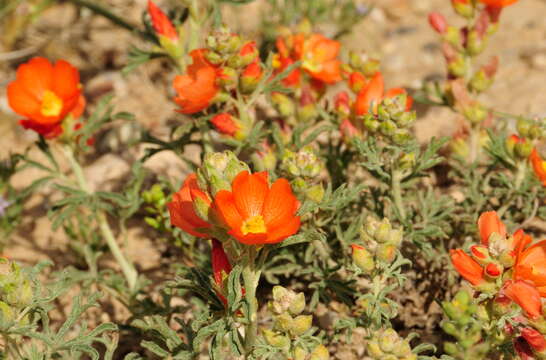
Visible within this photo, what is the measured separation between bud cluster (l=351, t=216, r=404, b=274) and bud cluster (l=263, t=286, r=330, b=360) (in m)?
0.23

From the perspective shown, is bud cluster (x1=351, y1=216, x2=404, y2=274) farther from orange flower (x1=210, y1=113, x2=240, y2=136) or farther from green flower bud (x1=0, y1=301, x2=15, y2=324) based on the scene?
green flower bud (x1=0, y1=301, x2=15, y2=324)

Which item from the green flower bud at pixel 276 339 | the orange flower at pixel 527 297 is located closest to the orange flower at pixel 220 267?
the green flower bud at pixel 276 339

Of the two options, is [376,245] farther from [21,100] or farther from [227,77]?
[21,100]

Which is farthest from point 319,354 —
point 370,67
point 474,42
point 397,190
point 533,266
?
point 474,42

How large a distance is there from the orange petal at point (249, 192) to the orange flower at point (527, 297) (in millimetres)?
700

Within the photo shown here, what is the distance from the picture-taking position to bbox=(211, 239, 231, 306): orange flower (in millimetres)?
1930

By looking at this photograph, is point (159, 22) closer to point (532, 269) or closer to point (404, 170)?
point (404, 170)

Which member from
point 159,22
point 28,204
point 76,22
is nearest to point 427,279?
point 159,22

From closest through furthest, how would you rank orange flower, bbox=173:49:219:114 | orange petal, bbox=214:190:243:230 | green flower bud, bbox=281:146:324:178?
orange petal, bbox=214:190:243:230 → green flower bud, bbox=281:146:324:178 → orange flower, bbox=173:49:219:114

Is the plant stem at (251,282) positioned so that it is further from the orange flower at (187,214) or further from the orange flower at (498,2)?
the orange flower at (498,2)

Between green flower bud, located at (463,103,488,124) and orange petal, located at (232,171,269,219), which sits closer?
orange petal, located at (232,171,269,219)

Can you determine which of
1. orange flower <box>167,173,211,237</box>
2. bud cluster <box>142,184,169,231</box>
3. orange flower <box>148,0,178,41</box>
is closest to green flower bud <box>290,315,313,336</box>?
orange flower <box>167,173,211,237</box>

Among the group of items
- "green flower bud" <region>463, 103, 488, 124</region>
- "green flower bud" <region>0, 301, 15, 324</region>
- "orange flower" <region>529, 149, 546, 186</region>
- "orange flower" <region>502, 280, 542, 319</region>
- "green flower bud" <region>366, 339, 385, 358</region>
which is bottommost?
"green flower bud" <region>463, 103, 488, 124</region>

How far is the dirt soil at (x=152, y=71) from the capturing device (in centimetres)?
346
